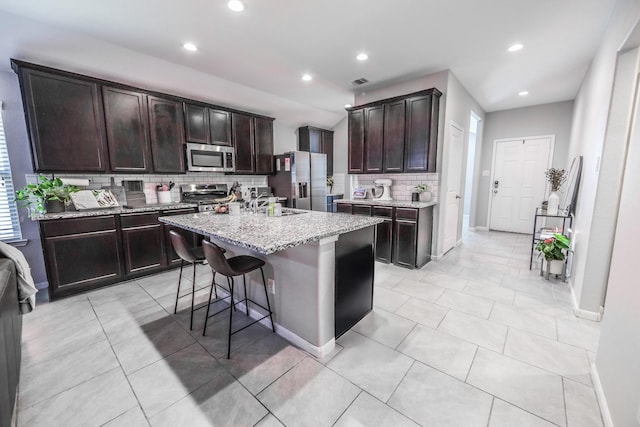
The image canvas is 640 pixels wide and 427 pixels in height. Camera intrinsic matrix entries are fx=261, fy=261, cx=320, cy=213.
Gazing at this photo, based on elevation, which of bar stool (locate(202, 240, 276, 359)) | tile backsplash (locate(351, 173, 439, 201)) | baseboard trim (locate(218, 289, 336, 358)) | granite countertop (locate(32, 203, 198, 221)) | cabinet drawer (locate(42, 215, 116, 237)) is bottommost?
baseboard trim (locate(218, 289, 336, 358))

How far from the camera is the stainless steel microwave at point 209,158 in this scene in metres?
3.89

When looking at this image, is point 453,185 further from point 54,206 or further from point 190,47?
point 54,206

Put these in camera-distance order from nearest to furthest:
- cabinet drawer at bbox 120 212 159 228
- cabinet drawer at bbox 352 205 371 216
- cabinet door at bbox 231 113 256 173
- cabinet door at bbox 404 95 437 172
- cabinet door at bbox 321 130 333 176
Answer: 1. cabinet drawer at bbox 120 212 159 228
2. cabinet door at bbox 404 95 437 172
3. cabinet drawer at bbox 352 205 371 216
4. cabinet door at bbox 231 113 256 173
5. cabinet door at bbox 321 130 333 176

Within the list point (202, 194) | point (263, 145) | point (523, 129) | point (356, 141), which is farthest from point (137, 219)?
point (523, 129)

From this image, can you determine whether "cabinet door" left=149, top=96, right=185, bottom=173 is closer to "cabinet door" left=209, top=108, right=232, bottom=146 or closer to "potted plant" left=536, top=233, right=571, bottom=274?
"cabinet door" left=209, top=108, right=232, bottom=146

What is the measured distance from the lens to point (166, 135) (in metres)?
3.63

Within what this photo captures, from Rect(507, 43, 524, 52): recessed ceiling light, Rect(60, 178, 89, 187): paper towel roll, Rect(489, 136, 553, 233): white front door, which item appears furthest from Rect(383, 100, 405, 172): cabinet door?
Rect(60, 178, 89, 187): paper towel roll

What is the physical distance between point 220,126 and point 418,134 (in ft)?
10.0

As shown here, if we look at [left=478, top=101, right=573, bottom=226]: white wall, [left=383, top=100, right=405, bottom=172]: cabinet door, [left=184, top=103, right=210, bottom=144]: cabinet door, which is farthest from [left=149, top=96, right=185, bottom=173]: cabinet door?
[left=478, top=101, right=573, bottom=226]: white wall

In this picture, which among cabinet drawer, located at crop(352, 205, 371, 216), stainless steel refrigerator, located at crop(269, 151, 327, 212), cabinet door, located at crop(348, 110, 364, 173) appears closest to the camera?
cabinet drawer, located at crop(352, 205, 371, 216)

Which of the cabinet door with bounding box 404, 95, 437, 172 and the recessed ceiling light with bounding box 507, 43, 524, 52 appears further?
the cabinet door with bounding box 404, 95, 437, 172

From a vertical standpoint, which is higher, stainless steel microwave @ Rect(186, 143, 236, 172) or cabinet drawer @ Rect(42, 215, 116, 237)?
stainless steel microwave @ Rect(186, 143, 236, 172)

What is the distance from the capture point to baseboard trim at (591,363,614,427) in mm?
1328

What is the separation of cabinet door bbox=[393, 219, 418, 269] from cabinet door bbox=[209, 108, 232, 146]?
3.02 m
